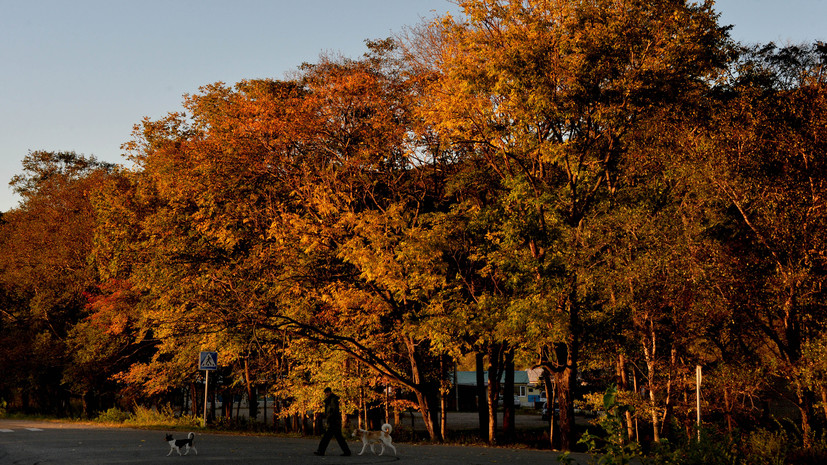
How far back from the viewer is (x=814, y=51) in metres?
30.6

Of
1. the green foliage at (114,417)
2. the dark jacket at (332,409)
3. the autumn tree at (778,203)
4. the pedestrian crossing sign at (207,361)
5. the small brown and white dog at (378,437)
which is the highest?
the autumn tree at (778,203)

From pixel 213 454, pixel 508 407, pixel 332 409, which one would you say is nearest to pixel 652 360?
pixel 508 407

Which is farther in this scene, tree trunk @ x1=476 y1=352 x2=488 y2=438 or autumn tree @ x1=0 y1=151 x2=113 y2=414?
autumn tree @ x1=0 y1=151 x2=113 y2=414

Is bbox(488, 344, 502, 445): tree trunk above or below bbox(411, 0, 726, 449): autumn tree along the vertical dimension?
below

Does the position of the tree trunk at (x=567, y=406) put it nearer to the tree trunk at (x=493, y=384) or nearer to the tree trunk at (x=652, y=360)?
the tree trunk at (x=652, y=360)

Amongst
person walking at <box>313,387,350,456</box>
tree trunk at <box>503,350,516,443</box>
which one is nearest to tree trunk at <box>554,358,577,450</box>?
tree trunk at <box>503,350,516,443</box>

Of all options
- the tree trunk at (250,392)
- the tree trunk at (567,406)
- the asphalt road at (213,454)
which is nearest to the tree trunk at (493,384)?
the tree trunk at (567,406)

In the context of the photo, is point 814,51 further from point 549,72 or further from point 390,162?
point 390,162

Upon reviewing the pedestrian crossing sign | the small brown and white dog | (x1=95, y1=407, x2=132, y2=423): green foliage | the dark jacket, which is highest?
the pedestrian crossing sign

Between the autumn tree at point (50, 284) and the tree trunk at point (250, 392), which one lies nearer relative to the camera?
the tree trunk at point (250, 392)

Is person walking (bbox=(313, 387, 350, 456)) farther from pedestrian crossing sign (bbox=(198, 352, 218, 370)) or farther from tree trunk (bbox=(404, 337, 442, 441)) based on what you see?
pedestrian crossing sign (bbox=(198, 352, 218, 370))

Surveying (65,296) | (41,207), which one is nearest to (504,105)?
(65,296)

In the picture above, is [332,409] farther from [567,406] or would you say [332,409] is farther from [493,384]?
[493,384]

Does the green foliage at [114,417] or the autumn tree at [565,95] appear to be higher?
the autumn tree at [565,95]
